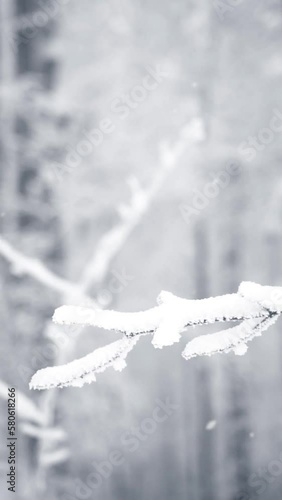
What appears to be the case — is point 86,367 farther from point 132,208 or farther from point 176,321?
point 132,208

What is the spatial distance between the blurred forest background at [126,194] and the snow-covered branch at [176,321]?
4.77 meters

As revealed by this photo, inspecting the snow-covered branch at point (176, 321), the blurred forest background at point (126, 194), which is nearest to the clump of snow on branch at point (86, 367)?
the snow-covered branch at point (176, 321)

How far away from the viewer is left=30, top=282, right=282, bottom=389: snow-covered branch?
2.79 feet

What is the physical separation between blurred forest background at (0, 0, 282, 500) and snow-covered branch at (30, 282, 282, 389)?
477cm

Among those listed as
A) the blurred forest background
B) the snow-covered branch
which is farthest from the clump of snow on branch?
the blurred forest background

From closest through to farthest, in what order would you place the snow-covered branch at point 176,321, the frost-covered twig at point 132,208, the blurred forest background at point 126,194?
the snow-covered branch at point 176,321 < the frost-covered twig at point 132,208 < the blurred forest background at point 126,194

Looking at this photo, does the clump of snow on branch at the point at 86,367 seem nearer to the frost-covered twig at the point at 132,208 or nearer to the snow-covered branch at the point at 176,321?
the snow-covered branch at the point at 176,321

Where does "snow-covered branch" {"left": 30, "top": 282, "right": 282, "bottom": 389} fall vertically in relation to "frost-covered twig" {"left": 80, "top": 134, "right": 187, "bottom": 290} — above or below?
below

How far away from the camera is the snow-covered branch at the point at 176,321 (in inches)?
33.5

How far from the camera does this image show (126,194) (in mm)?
7250

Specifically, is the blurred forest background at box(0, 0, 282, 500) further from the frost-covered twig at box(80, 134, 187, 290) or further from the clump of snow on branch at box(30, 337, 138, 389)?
the clump of snow on branch at box(30, 337, 138, 389)

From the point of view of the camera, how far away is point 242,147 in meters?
7.70

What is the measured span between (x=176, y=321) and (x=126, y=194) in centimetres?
649

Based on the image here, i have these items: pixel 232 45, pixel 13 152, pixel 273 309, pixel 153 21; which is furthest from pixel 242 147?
pixel 273 309
